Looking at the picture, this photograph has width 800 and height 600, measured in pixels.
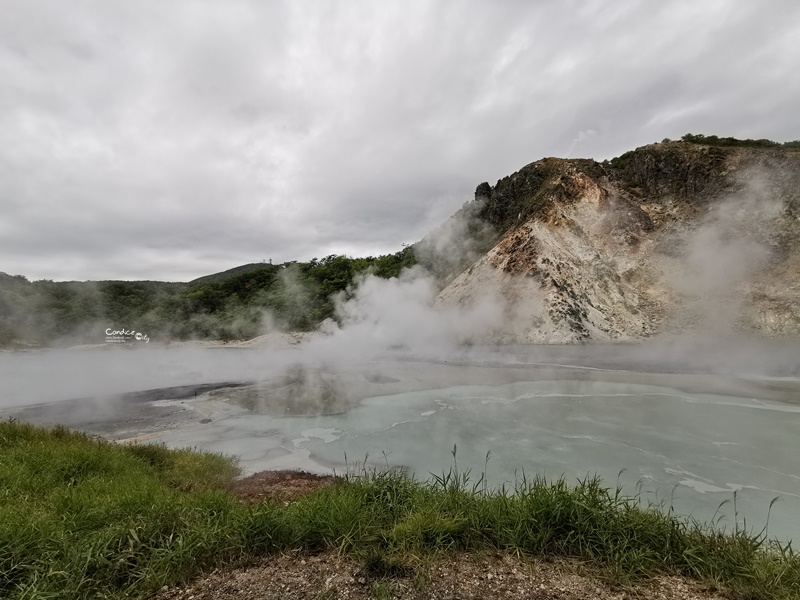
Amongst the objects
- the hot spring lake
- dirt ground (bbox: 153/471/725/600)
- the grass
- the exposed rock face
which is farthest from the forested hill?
dirt ground (bbox: 153/471/725/600)

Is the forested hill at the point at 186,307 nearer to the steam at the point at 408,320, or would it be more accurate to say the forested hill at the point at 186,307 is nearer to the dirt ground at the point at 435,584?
the steam at the point at 408,320

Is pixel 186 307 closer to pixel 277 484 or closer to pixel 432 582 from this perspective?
pixel 277 484

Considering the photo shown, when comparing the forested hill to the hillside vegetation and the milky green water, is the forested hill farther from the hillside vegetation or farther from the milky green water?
the milky green water

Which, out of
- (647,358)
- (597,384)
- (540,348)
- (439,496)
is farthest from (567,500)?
(540,348)

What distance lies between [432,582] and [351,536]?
3.00ft

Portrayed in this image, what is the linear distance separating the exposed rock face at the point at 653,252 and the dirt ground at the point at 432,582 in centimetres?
2503

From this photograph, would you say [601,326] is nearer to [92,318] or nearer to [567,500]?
[567,500]

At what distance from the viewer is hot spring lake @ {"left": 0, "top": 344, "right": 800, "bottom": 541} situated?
7914mm

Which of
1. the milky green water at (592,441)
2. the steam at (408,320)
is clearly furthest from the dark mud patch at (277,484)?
the steam at (408,320)

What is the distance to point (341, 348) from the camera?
34.3 m

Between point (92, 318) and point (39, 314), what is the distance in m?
5.51

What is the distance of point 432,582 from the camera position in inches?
129

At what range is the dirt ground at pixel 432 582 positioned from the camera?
3.13 metres

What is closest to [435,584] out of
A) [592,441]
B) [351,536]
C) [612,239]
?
[351,536]
